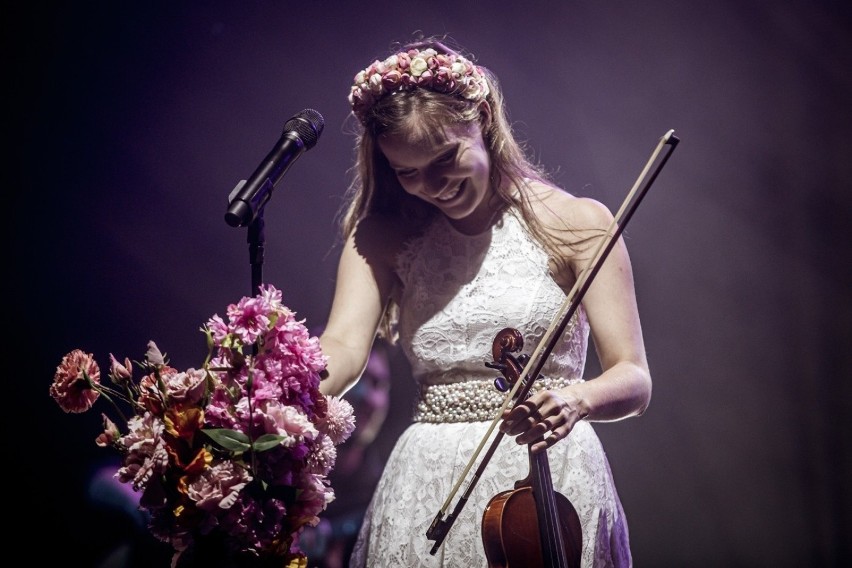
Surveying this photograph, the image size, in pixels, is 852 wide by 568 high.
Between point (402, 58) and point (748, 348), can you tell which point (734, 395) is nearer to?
point (748, 348)

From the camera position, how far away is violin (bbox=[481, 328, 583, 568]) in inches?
42.2

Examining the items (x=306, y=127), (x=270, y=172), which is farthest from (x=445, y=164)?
(x=270, y=172)

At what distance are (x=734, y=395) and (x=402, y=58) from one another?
1656 millimetres

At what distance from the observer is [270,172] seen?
3.64 feet

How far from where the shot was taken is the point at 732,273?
8.09 feet

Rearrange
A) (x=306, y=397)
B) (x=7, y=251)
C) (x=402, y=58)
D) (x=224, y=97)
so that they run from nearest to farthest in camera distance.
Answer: (x=306, y=397)
(x=402, y=58)
(x=7, y=251)
(x=224, y=97)

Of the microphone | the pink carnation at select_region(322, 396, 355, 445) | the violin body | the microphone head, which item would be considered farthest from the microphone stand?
the violin body

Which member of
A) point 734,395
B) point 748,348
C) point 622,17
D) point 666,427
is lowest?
point 666,427

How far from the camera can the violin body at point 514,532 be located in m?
1.07

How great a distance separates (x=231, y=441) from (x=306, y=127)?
1.84 feet

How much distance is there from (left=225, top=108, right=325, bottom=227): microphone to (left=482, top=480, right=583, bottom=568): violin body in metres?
0.54

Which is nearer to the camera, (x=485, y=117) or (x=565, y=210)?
(x=565, y=210)

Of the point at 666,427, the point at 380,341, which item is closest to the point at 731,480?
the point at 666,427

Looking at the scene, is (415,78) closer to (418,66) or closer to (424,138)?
(418,66)
